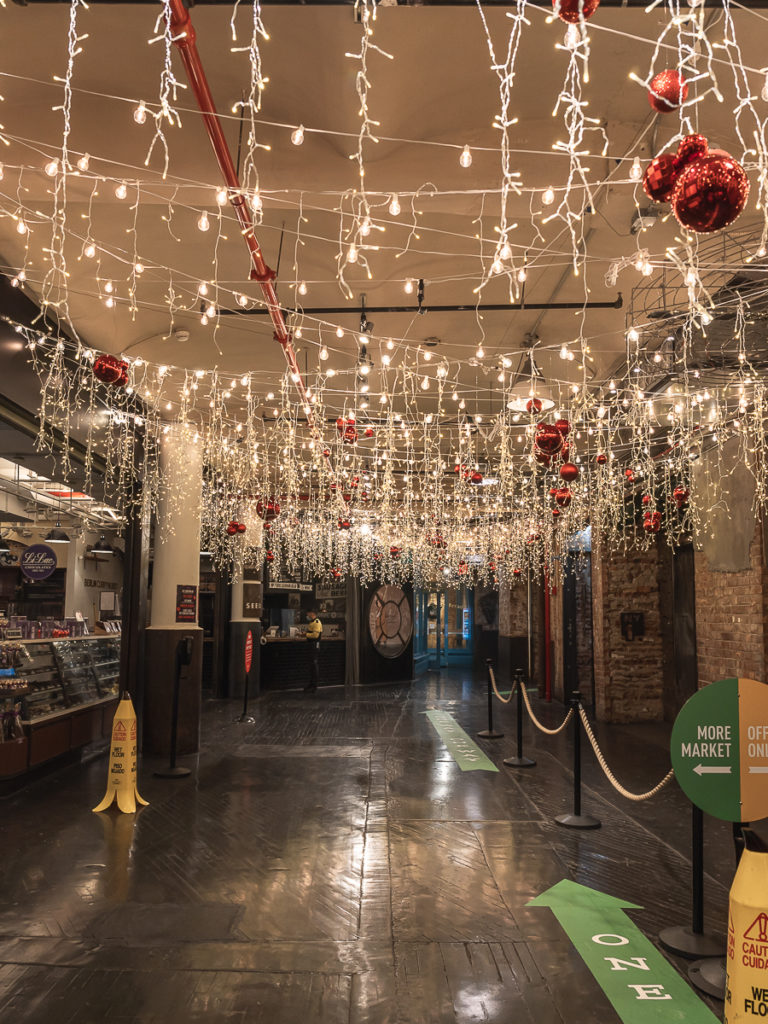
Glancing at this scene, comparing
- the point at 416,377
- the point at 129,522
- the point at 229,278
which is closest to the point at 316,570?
the point at 129,522

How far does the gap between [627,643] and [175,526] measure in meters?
6.55

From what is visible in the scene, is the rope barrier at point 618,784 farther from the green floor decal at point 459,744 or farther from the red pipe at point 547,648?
the red pipe at point 547,648

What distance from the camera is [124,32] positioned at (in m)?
3.24

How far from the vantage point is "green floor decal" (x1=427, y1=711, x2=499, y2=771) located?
7535 millimetres

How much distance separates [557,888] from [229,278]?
4.67 meters

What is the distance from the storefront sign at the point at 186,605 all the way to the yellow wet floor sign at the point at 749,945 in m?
6.84

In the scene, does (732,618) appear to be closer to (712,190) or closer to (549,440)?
(549,440)

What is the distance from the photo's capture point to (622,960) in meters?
3.26

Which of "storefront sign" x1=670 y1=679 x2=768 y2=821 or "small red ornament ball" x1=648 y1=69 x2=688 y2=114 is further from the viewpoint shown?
"storefront sign" x1=670 y1=679 x2=768 y2=821

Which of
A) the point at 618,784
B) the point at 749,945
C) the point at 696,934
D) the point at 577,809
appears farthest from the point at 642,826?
the point at 749,945

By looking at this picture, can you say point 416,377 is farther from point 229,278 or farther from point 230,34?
point 230,34

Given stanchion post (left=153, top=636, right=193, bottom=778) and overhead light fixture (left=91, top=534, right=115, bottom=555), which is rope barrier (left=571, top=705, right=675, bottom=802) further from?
overhead light fixture (left=91, top=534, right=115, bottom=555)

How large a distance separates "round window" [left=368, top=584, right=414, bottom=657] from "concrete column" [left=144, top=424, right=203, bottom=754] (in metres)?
8.72

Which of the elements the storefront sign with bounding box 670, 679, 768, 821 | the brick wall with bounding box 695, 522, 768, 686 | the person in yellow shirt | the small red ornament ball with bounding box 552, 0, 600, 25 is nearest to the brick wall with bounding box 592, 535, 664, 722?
the brick wall with bounding box 695, 522, 768, 686
